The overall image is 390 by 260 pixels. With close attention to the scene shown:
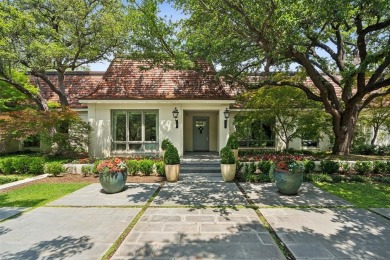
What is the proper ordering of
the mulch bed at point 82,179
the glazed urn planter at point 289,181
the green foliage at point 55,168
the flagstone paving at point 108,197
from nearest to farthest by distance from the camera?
the flagstone paving at point 108,197 < the glazed urn planter at point 289,181 < the mulch bed at point 82,179 < the green foliage at point 55,168

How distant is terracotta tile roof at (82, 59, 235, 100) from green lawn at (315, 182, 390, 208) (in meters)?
6.55

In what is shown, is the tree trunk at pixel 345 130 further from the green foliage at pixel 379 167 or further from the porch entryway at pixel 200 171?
the porch entryway at pixel 200 171

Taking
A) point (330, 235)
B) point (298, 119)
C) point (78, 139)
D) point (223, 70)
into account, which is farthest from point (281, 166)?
point (78, 139)

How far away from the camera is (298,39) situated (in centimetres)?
790

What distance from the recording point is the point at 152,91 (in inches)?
520

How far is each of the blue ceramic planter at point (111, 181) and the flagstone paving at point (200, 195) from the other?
1395mm

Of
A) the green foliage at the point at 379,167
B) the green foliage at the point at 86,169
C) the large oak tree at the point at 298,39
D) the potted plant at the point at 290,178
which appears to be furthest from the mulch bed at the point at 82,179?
the green foliage at the point at 379,167

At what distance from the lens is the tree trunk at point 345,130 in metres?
11.9

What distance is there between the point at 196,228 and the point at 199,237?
0.39 m

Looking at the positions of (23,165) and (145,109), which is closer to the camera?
(23,165)

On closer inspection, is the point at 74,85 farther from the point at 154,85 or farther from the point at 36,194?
the point at 36,194

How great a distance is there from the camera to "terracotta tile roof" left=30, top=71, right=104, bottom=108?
1559 centimetres

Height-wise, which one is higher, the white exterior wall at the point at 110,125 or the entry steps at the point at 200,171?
the white exterior wall at the point at 110,125

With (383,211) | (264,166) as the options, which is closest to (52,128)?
(264,166)
